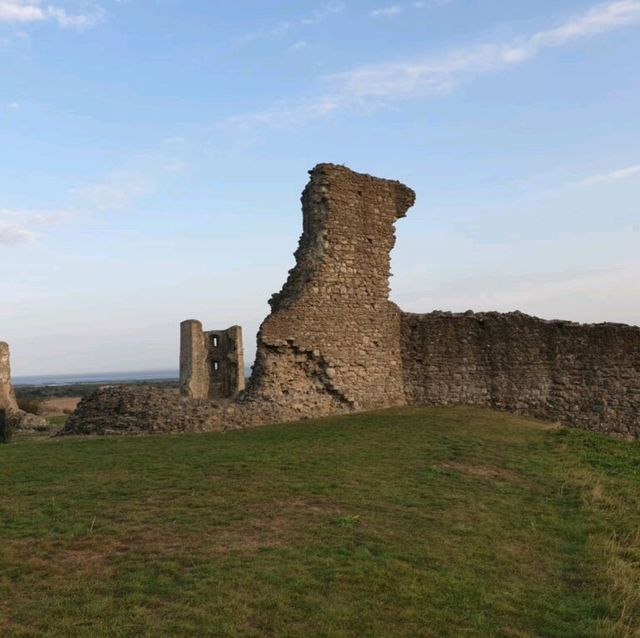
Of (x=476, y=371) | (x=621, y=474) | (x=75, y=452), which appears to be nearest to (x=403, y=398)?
(x=476, y=371)

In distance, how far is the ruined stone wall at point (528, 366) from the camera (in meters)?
19.2

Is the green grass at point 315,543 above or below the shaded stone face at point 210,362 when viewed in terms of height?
below

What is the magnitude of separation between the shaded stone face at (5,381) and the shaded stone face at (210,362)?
810 cm

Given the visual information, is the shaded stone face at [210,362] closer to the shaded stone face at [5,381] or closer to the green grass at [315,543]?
the shaded stone face at [5,381]

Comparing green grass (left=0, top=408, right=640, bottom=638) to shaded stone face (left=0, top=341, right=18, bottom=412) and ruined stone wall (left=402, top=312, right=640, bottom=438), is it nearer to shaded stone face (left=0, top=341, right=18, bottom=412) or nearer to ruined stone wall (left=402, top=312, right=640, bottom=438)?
ruined stone wall (left=402, top=312, right=640, bottom=438)

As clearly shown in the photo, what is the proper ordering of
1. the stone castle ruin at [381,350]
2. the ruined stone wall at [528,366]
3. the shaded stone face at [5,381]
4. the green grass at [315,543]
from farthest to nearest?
the shaded stone face at [5,381] < the ruined stone wall at [528,366] < the stone castle ruin at [381,350] < the green grass at [315,543]

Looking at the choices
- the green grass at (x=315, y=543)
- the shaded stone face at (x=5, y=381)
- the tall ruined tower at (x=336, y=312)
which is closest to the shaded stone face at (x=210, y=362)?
the shaded stone face at (x=5, y=381)

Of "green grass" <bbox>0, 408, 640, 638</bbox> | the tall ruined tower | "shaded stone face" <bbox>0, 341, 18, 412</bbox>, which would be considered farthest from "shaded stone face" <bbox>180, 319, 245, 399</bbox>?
"green grass" <bbox>0, 408, 640, 638</bbox>

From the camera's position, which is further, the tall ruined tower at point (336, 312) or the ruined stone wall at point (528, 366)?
the ruined stone wall at point (528, 366)

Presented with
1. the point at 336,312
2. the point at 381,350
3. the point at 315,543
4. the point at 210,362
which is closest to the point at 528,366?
the point at 381,350

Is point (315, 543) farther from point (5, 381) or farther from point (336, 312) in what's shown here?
point (5, 381)

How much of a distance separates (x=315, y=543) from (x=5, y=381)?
2093cm

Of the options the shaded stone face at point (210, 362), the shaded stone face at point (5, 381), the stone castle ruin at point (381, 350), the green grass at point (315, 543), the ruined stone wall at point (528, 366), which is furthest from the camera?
the shaded stone face at point (210, 362)

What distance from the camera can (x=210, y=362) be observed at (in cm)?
3350
